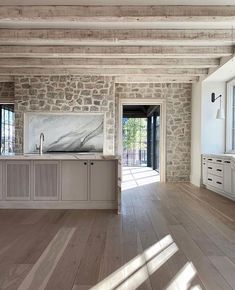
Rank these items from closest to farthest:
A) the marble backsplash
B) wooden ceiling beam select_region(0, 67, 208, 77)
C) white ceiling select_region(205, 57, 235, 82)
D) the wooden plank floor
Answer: the wooden plank floor
white ceiling select_region(205, 57, 235, 82)
wooden ceiling beam select_region(0, 67, 208, 77)
the marble backsplash

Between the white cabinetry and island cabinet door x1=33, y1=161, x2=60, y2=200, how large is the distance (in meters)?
3.43

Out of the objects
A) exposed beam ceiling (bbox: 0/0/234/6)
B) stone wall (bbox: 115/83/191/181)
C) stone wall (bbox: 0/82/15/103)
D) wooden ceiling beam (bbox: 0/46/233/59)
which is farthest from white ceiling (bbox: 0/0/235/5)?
stone wall (bbox: 0/82/15/103)

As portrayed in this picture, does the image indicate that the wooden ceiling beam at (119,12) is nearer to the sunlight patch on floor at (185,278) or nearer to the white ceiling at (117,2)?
the white ceiling at (117,2)

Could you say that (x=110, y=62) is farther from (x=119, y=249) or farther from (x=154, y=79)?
(x=119, y=249)

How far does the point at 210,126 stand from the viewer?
7.82 m

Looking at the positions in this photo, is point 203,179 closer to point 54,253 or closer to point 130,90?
point 130,90

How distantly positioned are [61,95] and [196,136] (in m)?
3.83

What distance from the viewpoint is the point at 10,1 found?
4.04 metres

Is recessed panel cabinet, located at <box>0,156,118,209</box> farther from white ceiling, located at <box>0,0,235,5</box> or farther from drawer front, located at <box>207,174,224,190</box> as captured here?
drawer front, located at <box>207,174,224,190</box>

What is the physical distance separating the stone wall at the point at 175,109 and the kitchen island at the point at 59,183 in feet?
14.1

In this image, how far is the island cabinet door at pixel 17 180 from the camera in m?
4.93

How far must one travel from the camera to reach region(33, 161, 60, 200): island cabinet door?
4.93 metres

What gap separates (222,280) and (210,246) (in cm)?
82

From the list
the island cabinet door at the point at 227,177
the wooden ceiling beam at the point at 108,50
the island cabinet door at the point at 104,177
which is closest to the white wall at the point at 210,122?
the island cabinet door at the point at 227,177
